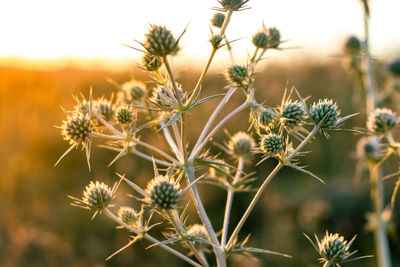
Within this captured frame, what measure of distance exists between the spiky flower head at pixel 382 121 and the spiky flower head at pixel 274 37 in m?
1.01

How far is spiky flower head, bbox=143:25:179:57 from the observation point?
1690 millimetres

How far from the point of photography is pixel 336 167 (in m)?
8.53

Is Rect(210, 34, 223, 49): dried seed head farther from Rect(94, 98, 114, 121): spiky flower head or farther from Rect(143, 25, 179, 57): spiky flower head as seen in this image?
Rect(94, 98, 114, 121): spiky flower head

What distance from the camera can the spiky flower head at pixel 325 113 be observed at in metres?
2.05

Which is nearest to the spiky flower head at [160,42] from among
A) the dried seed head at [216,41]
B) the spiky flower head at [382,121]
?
the dried seed head at [216,41]

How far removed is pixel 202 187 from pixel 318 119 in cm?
546

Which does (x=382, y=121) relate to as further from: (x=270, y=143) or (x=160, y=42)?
(x=160, y=42)

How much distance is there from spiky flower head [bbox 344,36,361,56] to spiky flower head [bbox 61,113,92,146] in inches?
142

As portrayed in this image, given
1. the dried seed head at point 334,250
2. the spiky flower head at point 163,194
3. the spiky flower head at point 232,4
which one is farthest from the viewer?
the spiky flower head at point 232,4

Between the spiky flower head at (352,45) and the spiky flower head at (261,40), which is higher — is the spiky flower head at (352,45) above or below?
above

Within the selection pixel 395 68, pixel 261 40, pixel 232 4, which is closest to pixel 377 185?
pixel 395 68

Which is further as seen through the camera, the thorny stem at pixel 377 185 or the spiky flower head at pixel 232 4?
the thorny stem at pixel 377 185

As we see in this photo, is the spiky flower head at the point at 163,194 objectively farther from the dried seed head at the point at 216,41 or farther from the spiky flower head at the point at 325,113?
the spiky flower head at the point at 325,113

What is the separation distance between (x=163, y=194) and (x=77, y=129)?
76cm
